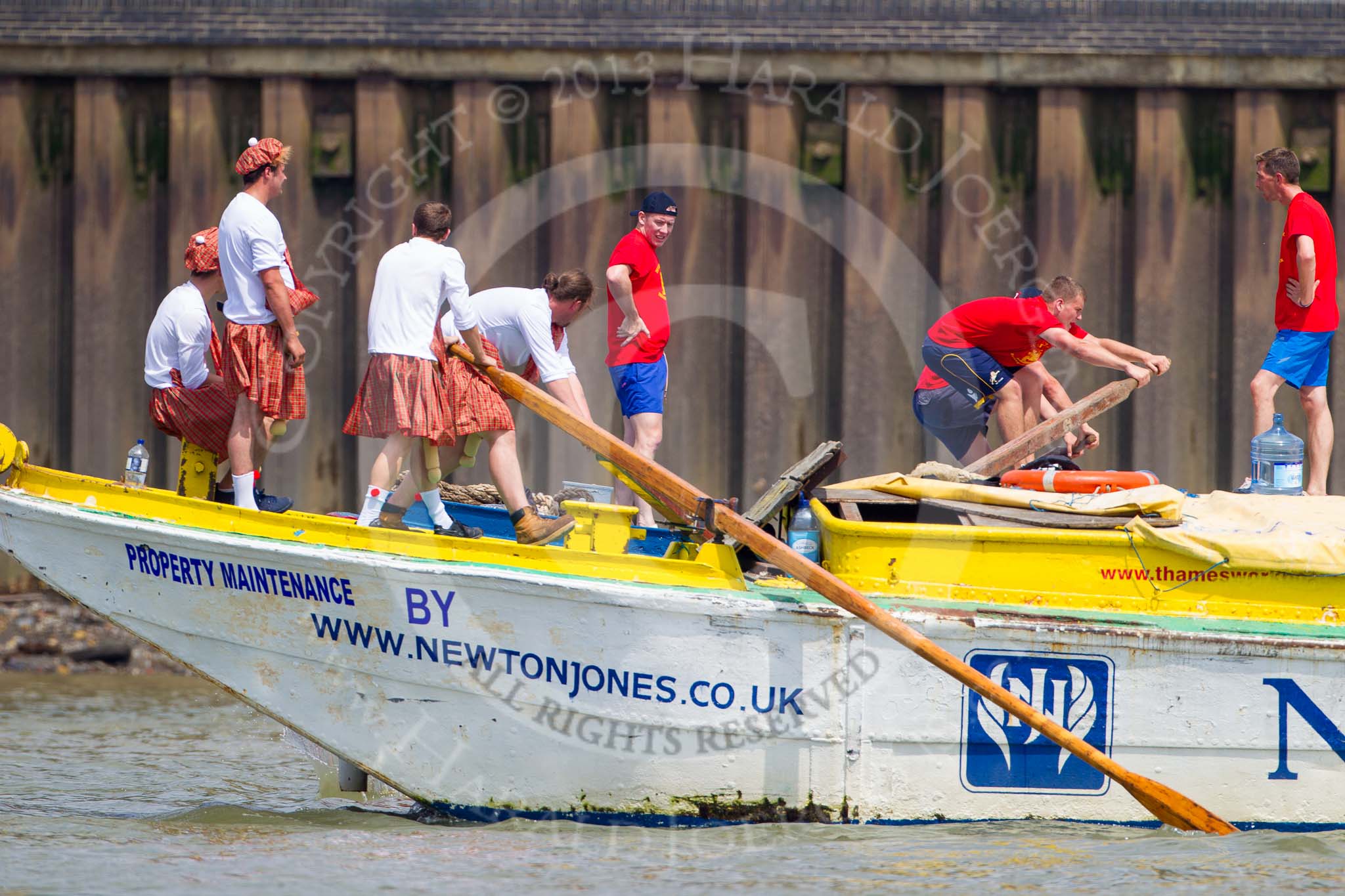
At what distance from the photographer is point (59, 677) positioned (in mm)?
8180

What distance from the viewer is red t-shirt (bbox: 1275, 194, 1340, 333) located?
21.9 ft

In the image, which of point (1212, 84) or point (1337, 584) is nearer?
point (1337, 584)

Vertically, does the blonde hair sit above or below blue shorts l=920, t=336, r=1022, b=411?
above

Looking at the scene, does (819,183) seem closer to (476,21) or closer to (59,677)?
(476,21)

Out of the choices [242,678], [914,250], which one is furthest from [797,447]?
[242,678]

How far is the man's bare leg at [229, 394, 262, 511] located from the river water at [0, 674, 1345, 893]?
1175 millimetres

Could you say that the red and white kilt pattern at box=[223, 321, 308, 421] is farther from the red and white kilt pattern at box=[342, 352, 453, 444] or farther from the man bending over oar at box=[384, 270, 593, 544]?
the man bending over oar at box=[384, 270, 593, 544]

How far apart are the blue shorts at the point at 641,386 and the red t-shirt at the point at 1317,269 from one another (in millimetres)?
2802

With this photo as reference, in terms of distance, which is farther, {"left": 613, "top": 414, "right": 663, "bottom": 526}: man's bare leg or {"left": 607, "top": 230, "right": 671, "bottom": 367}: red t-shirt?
{"left": 613, "top": 414, "right": 663, "bottom": 526}: man's bare leg

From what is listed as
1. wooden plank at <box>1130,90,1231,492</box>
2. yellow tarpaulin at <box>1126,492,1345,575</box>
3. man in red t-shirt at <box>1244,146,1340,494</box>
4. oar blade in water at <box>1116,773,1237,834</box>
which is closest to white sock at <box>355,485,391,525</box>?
yellow tarpaulin at <box>1126,492,1345,575</box>

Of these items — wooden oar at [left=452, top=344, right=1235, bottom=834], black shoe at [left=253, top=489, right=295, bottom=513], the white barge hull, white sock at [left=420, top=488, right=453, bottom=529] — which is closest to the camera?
wooden oar at [left=452, top=344, right=1235, bottom=834]

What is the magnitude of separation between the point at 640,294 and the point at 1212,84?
348 cm

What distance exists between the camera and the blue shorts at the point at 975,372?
23.3 feet

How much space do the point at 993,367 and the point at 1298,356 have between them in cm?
133
